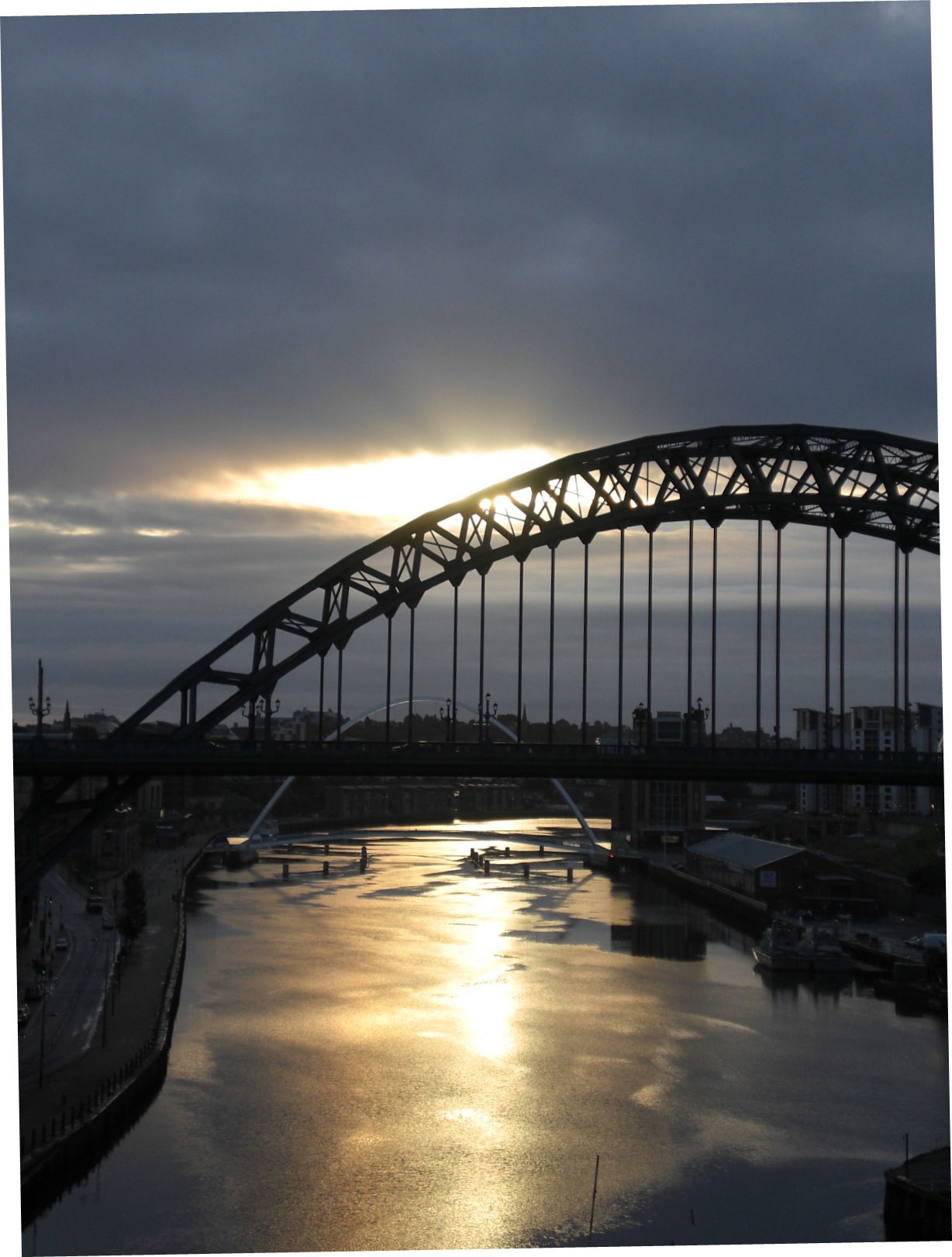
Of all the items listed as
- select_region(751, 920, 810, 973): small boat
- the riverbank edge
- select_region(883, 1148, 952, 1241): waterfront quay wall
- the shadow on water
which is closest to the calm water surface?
the shadow on water

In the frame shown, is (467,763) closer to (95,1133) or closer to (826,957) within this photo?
(95,1133)

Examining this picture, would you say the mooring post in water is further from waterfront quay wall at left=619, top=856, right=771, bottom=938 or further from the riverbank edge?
waterfront quay wall at left=619, top=856, right=771, bottom=938

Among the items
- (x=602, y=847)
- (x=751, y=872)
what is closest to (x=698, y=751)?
(x=751, y=872)

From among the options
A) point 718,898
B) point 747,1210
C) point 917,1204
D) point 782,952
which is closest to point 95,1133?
point 747,1210

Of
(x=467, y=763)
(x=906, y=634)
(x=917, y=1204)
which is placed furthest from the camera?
(x=906, y=634)

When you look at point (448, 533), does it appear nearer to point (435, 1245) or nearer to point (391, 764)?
point (391, 764)

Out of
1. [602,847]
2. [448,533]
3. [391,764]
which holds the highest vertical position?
[448,533]

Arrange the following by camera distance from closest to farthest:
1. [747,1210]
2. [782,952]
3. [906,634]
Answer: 1. [747,1210]
2. [906,634]
3. [782,952]
